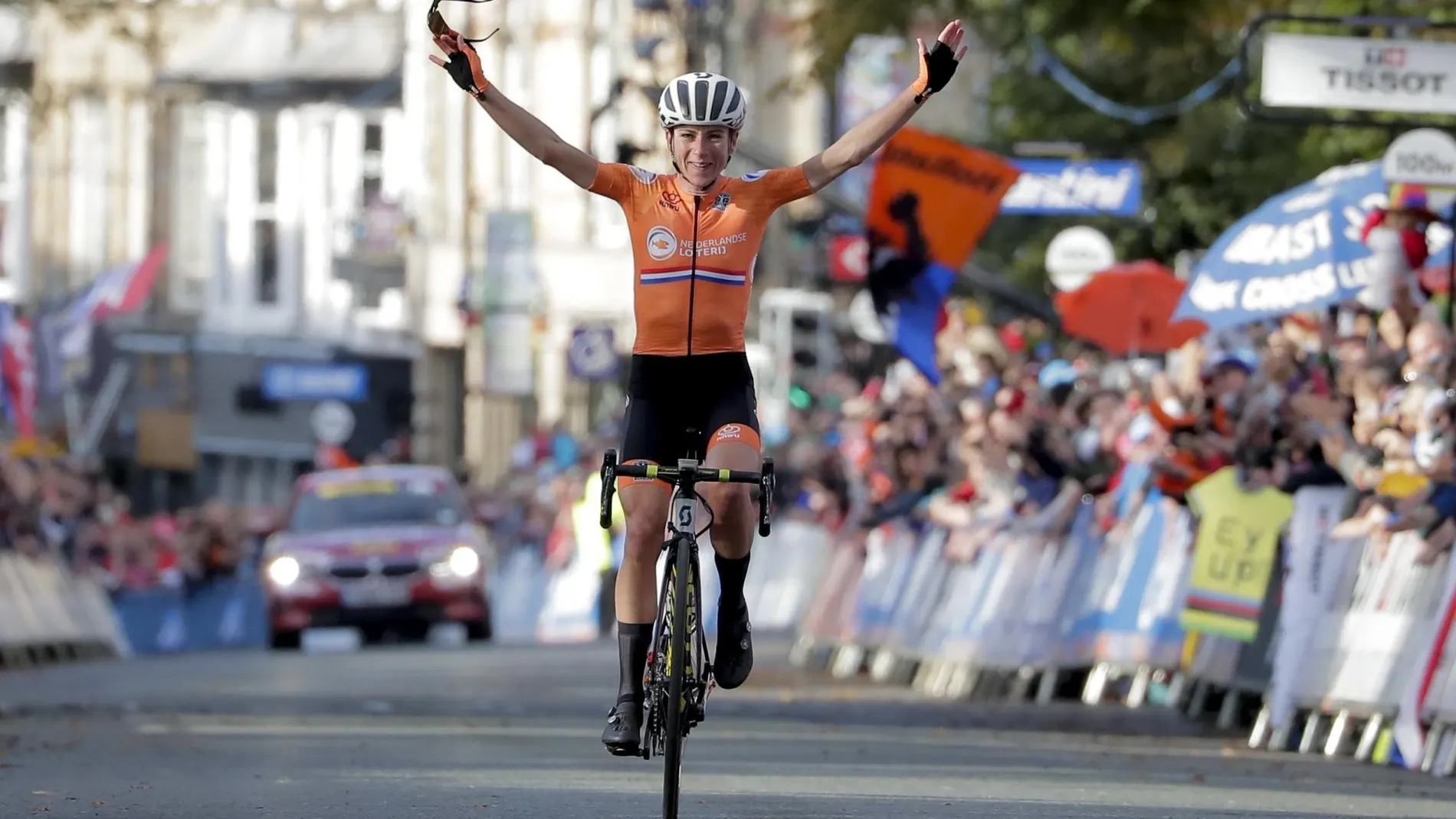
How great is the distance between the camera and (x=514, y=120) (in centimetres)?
1132

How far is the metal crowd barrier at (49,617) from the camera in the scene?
2950cm

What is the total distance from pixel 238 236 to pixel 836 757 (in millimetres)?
49939

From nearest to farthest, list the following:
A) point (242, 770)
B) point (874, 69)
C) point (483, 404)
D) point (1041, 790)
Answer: point (1041, 790) < point (242, 770) < point (483, 404) < point (874, 69)

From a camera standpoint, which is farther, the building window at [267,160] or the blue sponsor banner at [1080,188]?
the building window at [267,160]

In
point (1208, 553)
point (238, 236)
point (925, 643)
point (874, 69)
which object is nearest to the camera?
point (1208, 553)

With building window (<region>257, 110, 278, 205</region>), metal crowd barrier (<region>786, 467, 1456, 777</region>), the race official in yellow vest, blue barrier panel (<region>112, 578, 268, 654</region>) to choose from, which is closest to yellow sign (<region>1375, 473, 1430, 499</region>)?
metal crowd barrier (<region>786, 467, 1456, 777</region>)

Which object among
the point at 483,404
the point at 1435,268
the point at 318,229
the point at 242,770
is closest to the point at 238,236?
the point at 318,229

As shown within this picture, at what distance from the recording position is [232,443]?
203ft

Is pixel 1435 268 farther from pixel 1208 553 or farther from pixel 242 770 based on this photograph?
pixel 242 770

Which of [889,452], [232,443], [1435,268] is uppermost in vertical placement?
[1435,268]

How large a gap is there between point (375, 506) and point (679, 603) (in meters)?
20.8

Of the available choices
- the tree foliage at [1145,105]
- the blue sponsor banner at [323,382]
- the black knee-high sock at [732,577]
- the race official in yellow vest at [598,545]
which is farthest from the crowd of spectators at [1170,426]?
the blue sponsor banner at [323,382]

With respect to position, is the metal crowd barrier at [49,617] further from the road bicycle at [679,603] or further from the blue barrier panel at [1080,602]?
the road bicycle at [679,603]

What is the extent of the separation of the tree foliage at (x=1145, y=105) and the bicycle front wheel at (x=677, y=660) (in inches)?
360
